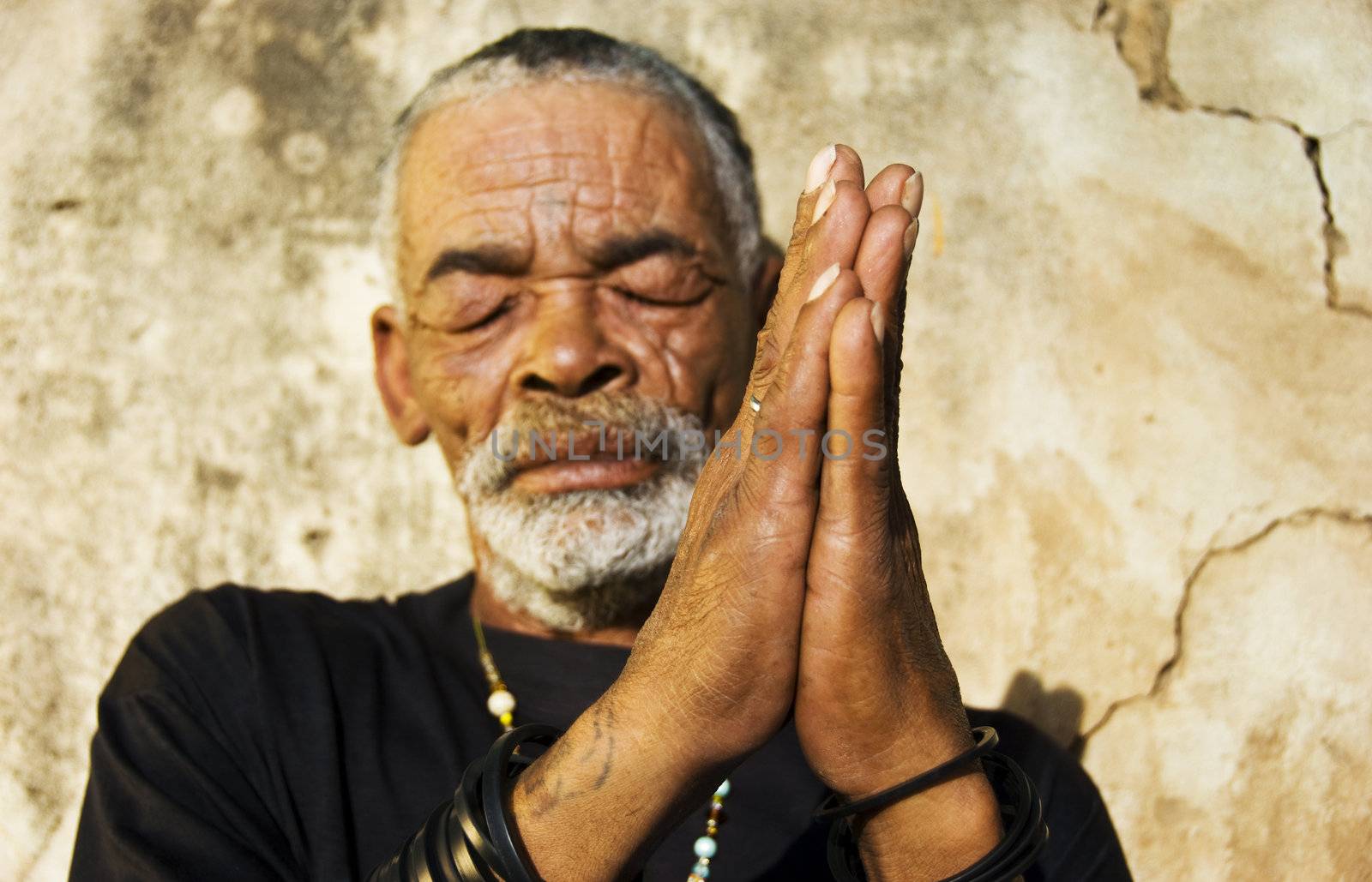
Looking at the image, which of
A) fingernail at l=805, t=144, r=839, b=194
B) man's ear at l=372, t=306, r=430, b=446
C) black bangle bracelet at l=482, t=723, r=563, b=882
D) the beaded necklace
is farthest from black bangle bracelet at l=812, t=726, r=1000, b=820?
man's ear at l=372, t=306, r=430, b=446

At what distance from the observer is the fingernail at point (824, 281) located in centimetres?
122

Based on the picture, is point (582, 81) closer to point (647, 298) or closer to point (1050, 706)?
point (647, 298)

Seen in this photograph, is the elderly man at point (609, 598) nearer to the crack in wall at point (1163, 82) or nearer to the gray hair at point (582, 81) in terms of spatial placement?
the gray hair at point (582, 81)

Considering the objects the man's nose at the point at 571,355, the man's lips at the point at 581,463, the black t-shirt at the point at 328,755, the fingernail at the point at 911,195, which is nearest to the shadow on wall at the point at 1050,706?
the black t-shirt at the point at 328,755

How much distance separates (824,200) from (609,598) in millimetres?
897

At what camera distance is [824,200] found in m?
1.33

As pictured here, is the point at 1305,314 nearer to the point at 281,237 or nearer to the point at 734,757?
the point at 734,757

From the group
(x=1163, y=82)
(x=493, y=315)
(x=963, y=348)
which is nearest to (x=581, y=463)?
(x=493, y=315)

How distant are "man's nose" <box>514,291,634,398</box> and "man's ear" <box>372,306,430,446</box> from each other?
42 cm

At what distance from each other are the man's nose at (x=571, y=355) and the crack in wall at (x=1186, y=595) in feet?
3.90

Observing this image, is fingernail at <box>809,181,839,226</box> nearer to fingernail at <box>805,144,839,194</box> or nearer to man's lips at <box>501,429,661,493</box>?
fingernail at <box>805,144,839,194</box>

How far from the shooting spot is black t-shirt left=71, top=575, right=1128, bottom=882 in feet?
5.06

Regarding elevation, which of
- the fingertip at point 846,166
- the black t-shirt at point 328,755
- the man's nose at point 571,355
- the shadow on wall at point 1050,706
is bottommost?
the shadow on wall at point 1050,706

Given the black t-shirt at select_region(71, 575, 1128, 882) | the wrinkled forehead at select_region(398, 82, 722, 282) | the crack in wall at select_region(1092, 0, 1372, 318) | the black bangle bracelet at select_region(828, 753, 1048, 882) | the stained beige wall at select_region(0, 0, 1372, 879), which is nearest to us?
the black bangle bracelet at select_region(828, 753, 1048, 882)
